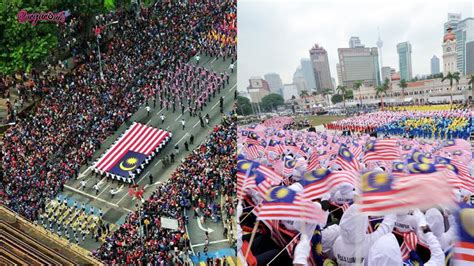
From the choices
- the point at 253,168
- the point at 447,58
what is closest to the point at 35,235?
the point at 253,168

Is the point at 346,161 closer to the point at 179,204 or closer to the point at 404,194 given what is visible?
the point at 404,194

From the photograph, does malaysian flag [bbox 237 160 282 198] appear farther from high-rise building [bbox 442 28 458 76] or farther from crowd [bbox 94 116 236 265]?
high-rise building [bbox 442 28 458 76]

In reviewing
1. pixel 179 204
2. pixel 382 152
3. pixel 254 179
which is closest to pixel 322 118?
pixel 179 204

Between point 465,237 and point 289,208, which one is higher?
point 289,208

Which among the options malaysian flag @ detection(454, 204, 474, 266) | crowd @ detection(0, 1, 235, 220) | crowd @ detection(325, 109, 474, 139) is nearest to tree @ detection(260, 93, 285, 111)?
crowd @ detection(0, 1, 235, 220)

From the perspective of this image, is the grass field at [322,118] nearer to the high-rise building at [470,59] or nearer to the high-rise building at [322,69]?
the high-rise building at [322,69]

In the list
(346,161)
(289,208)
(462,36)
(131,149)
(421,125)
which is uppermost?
A: (289,208)

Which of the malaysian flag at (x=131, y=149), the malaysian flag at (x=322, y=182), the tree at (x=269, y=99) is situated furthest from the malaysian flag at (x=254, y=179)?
the malaysian flag at (x=131, y=149)

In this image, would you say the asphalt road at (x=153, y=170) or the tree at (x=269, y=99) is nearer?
the tree at (x=269, y=99)
